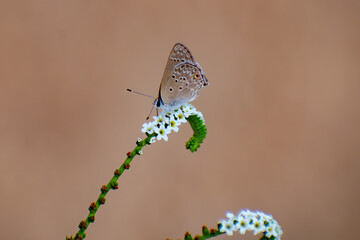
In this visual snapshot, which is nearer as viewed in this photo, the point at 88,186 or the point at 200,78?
the point at 200,78

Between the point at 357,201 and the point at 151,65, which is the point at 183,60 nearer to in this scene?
the point at 151,65

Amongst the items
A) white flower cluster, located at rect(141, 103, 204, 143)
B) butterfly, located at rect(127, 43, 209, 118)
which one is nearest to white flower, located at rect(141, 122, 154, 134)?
white flower cluster, located at rect(141, 103, 204, 143)

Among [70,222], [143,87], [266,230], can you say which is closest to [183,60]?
[266,230]

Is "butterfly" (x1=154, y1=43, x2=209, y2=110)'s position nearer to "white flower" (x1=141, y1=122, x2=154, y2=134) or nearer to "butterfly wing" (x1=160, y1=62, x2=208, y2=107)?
"butterfly wing" (x1=160, y1=62, x2=208, y2=107)

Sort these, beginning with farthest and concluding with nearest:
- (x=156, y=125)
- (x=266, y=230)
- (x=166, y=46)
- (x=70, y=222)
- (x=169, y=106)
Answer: (x=166, y=46), (x=70, y=222), (x=169, y=106), (x=156, y=125), (x=266, y=230)

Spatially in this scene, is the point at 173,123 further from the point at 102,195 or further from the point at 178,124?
the point at 102,195

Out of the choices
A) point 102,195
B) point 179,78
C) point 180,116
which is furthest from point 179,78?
point 102,195

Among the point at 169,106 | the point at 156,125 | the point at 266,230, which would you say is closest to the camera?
the point at 266,230
